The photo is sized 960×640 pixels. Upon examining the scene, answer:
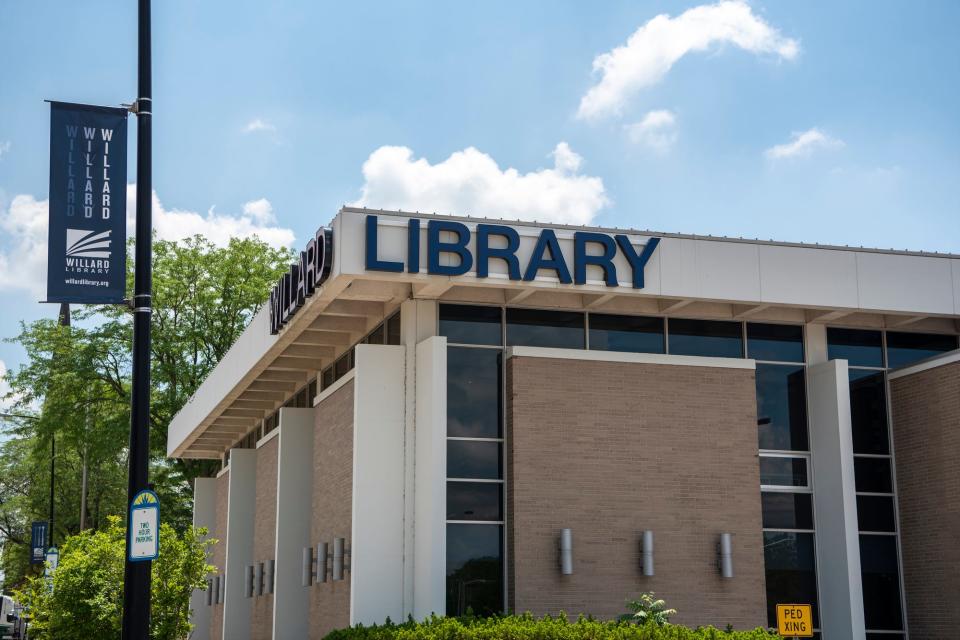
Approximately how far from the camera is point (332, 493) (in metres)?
23.6

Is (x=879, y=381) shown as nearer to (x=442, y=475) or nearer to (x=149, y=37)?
(x=442, y=475)

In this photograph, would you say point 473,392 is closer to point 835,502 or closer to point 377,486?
point 377,486

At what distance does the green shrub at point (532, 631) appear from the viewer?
1797 centimetres

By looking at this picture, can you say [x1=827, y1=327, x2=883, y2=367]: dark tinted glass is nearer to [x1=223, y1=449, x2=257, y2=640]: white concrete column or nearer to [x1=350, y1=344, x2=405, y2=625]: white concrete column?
[x1=350, y1=344, x2=405, y2=625]: white concrete column

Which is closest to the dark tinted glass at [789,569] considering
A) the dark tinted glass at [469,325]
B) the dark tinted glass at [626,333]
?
the dark tinted glass at [626,333]

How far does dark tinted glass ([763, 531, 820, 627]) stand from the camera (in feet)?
73.5

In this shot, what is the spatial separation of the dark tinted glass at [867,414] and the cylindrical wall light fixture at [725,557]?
4.05 metres

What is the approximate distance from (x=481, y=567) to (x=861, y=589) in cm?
723

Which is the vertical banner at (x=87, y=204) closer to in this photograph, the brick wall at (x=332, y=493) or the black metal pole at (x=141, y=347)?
the black metal pole at (x=141, y=347)

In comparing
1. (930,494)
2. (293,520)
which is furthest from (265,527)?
(930,494)

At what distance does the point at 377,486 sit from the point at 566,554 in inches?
135

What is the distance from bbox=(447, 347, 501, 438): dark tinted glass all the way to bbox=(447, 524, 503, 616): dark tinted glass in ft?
5.65

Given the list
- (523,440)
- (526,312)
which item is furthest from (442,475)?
(526,312)

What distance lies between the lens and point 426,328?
21.4m
